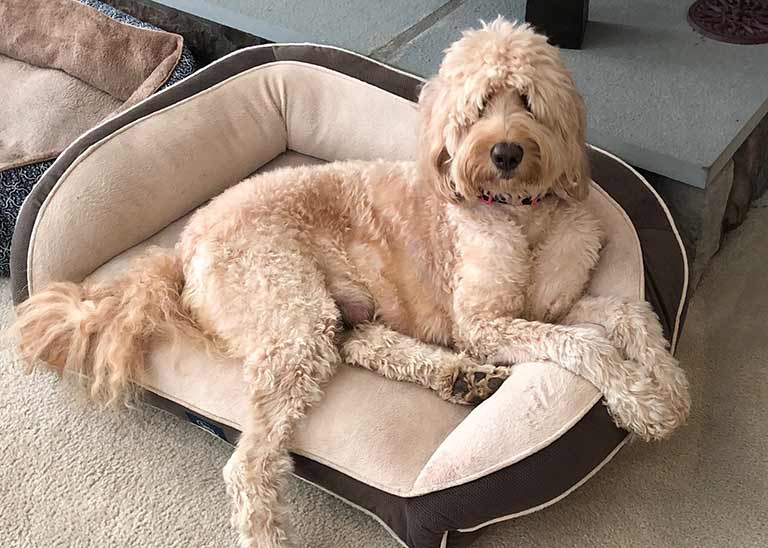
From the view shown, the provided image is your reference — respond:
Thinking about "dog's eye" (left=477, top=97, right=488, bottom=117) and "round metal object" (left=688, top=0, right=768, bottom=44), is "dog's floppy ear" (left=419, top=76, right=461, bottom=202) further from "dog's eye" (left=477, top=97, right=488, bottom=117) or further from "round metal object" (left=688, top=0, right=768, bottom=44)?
"round metal object" (left=688, top=0, right=768, bottom=44)

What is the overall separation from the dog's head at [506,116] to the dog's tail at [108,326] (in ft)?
2.41

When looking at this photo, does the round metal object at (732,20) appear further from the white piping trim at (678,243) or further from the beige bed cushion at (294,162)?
the beige bed cushion at (294,162)

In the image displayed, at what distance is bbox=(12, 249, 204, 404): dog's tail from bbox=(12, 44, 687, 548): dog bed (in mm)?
72

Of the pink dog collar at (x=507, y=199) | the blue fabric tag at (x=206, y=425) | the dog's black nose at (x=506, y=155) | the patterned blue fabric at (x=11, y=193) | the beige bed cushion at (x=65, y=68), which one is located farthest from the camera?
the beige bed cushion at (x=65, y=68)

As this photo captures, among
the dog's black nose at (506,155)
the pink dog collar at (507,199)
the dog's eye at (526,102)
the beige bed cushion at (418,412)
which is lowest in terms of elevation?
the beige bed cushion at (418,412)

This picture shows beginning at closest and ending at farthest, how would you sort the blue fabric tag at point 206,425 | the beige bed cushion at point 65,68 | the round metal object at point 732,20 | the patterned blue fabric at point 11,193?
1. the blue fabric tag at point 206,425
2. the patterned blue fabric at point 11,193
3. the round metal object at point 732,20
4. the beige bed cushion at point 65,68

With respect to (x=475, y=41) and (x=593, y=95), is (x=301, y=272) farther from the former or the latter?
(x=593, y=95)

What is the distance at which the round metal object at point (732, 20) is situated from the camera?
2828mm

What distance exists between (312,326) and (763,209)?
1.67m

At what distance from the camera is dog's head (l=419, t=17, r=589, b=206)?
6.12 ft


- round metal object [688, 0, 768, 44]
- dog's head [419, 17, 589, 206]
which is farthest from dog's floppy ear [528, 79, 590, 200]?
round metal object [688, 0, 768, 44]

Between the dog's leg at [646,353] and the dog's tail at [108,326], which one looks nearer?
the dog's leg at [646,353]

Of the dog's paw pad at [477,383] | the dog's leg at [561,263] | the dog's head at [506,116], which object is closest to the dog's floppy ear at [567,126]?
the dog's head at [506,116]

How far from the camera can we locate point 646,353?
1.97 metres
